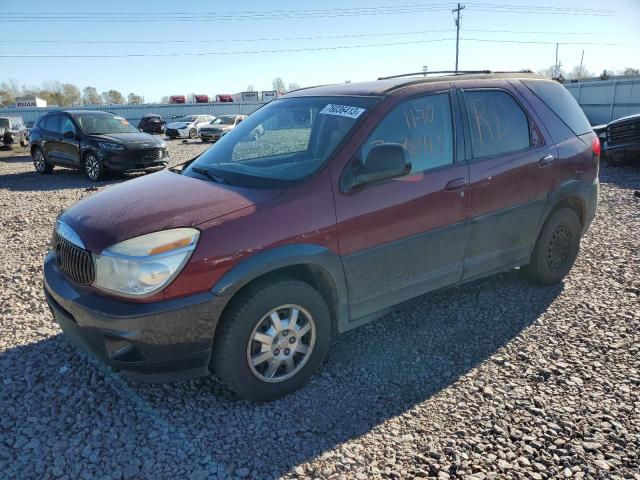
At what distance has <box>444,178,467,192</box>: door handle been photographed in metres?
3.55

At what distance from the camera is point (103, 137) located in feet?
39.2

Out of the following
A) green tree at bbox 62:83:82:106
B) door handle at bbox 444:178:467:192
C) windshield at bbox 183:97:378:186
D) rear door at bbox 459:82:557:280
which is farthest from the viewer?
green tree at bbox 62:83:82:106

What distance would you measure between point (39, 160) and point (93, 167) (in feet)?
9.84

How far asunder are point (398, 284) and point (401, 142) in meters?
1.02

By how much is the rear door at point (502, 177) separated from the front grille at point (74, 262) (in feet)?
8.86

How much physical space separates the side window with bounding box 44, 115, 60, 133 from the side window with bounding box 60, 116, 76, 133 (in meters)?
0.22

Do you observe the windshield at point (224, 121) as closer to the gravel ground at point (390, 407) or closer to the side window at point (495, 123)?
the gravel ground at point (390, 407)

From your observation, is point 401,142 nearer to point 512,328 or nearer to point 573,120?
point 512,328

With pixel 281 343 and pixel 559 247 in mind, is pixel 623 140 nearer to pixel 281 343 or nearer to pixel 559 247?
pixel 559 247

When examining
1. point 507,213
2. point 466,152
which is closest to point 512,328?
point 507,213

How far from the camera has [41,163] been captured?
1358cm

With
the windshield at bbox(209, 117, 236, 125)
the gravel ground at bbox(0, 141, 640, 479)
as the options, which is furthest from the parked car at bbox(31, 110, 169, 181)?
the windshield at bbox(209, 117, 236, 125)

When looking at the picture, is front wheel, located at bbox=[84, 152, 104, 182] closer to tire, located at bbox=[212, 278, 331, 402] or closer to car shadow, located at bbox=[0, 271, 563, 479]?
car shadow, located at bbox=[0, 271, 563, 479]

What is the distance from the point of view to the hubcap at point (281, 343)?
2924 millimetres
